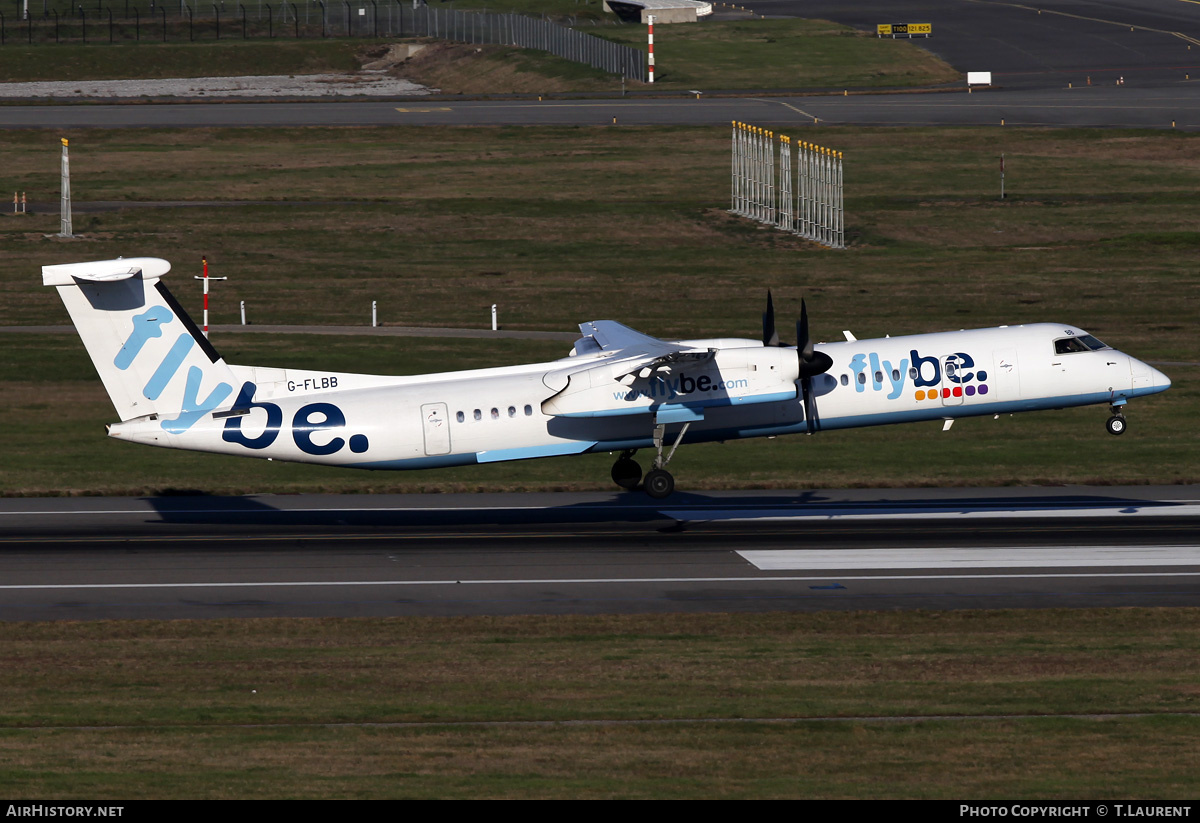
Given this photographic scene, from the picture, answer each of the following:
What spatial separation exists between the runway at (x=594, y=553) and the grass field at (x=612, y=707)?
1392 millimetres

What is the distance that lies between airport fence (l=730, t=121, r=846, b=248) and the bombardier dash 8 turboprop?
3690cm

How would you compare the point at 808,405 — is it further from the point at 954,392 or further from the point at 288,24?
the point at 288,24

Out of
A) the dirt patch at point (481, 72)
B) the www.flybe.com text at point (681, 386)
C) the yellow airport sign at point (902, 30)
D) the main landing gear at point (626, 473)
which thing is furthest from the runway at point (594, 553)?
the yellow airport sign at point (902, 30)

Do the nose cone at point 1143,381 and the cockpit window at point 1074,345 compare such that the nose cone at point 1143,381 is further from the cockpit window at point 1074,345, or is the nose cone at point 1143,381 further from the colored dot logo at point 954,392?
the colored dot logo at point 954,392

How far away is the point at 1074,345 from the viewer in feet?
119

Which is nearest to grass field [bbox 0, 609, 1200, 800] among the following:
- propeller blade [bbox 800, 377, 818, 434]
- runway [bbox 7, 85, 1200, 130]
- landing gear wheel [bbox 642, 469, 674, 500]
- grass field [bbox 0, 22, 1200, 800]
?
grass field [bbox 0, 22, 1200, 800]

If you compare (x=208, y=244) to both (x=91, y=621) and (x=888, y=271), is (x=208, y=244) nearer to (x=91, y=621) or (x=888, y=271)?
(x=888, y=271)

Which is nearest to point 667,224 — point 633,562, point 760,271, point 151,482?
point 760,271

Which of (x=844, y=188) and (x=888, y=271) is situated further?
(x=844, y=188)

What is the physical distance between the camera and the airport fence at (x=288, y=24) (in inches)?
4648

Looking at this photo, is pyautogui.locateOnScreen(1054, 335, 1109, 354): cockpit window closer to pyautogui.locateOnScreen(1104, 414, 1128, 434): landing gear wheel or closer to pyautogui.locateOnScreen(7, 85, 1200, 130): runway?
pyautogui.locateOnScreen(1104, 414, 1128, 434): landing gear wheel

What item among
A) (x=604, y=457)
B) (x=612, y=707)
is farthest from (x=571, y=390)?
(x=604, y=457)

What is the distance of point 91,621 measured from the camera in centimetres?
2764

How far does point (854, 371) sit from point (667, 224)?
139 feet
